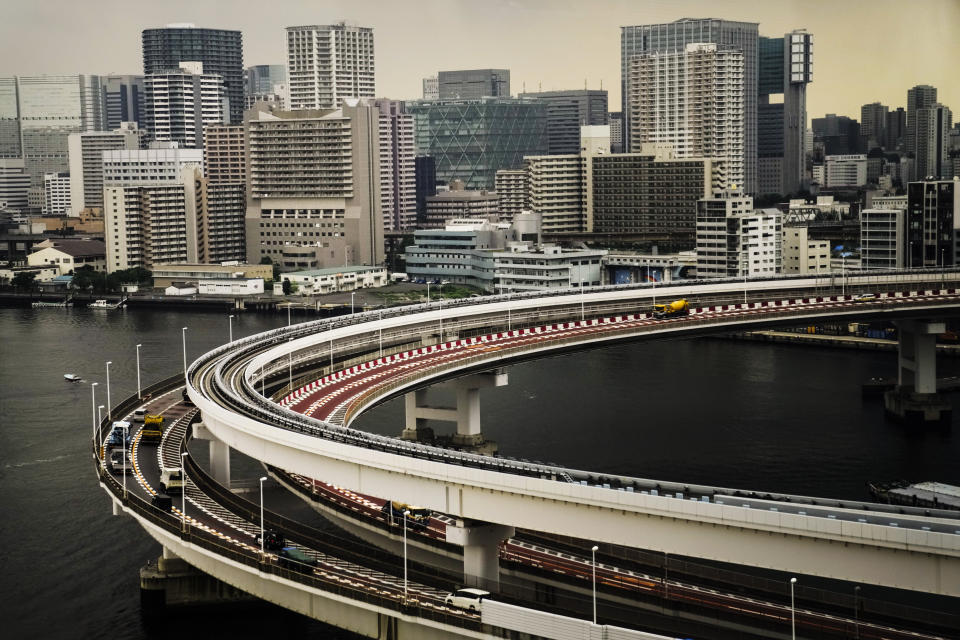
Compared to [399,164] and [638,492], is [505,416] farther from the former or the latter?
[399,164]

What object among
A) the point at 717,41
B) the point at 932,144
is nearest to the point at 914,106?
the point at 932,144

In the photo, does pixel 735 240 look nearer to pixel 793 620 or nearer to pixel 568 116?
pixel 793 620

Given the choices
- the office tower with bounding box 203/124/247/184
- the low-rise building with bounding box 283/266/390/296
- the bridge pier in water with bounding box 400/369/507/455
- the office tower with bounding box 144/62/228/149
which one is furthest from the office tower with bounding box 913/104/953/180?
the bridge pier in water with bounding box 400/369/507/455

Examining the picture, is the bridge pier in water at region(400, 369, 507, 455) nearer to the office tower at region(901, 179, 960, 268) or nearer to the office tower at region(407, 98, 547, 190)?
the office tower at region(901, 179, 960, 268)

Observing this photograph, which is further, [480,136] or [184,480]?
[480,136]

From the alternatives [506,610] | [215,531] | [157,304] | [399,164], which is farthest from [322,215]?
[506,610]

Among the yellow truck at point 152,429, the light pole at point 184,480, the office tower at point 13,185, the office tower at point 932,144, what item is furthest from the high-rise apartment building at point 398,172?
the light pole at point 184,480

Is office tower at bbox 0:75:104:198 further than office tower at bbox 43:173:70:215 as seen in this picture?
Yes

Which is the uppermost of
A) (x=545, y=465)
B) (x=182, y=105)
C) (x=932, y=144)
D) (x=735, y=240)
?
(x=182, y=105)
